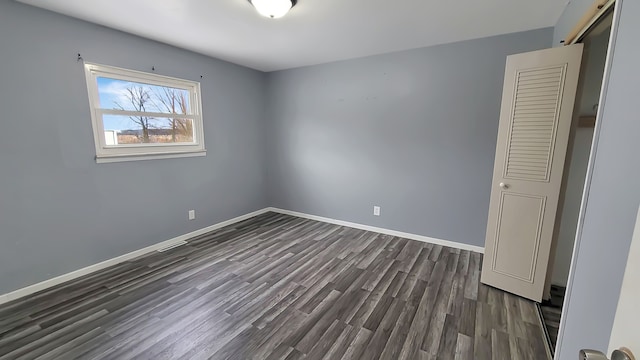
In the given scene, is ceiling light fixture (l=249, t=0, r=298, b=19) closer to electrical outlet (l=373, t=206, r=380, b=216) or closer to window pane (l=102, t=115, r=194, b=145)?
window pane (l=102, t=115, r=194, b=145)

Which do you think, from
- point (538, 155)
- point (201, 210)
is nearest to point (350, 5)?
point (538, 155)

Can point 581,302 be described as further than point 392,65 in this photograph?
No

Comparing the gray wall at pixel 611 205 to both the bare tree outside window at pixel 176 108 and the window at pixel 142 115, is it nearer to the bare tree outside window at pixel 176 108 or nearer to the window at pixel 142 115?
the window at pixel 142 115

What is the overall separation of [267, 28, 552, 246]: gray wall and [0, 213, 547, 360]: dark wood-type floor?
727mm

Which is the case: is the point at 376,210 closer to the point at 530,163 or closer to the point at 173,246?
the point at 530,163

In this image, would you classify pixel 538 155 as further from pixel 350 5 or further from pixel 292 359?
pixel 292 359

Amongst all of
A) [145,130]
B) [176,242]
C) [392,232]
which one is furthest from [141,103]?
[392,232]

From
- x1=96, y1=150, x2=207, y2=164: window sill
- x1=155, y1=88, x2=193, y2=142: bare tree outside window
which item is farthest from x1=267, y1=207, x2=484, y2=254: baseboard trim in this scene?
x1=155, y1=88, x2=193, y2=142: bare tree outside window

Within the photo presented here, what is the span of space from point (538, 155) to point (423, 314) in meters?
1.62

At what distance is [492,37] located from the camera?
2.81 m

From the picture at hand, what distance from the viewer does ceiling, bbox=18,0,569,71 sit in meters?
2.13

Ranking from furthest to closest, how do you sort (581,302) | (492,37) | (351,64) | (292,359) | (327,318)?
(351,64), (492,37), (327,318), (292,359), (581,302)

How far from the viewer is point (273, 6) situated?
2.03 metres

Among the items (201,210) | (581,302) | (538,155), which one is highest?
(538,155)
